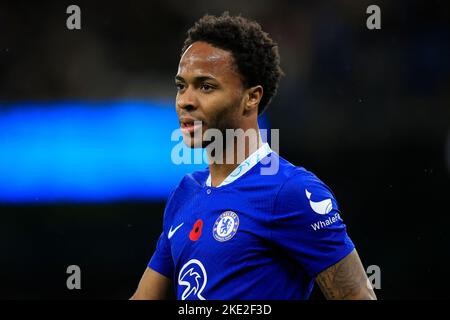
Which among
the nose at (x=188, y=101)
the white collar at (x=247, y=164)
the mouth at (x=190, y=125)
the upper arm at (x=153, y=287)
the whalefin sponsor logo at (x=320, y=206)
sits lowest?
the upper arm at (x=153, y=287)

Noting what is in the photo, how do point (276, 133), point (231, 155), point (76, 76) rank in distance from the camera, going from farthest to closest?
point (76, 76)
point (276, 133)
point (231, 155)

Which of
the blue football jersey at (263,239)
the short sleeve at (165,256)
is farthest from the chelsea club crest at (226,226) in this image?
the short sleeve at (165,256)

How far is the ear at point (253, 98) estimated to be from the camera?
3.15m

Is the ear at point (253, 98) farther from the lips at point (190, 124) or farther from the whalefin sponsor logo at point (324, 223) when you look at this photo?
the whalefin sponsor logo at point (324, 223)

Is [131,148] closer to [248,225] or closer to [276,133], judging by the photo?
[276,133]

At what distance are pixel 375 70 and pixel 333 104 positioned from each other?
49cm

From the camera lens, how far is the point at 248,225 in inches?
113

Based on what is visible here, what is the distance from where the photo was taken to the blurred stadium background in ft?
20.0

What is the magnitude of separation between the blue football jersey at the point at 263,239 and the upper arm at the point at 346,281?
0.03m

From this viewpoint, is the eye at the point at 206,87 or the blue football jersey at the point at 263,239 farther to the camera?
the eye at the point at 206,87

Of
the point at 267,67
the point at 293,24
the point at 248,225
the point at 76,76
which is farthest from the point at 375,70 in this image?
the point at 248,225

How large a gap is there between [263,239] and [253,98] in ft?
2.29

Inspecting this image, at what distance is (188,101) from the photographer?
3.04 meters

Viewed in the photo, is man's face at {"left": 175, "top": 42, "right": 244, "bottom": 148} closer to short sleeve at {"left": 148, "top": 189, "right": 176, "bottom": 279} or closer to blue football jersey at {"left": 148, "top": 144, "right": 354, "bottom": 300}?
blue football jersey at {"left": 148, "top": 144, "right": 354, "bottom": 300}
